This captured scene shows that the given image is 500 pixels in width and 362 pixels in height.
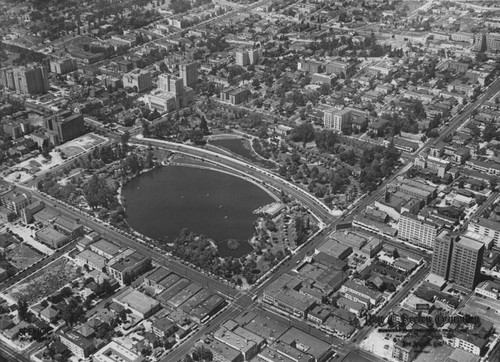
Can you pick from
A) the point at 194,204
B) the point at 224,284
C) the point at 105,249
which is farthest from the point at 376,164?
the point at 105,249

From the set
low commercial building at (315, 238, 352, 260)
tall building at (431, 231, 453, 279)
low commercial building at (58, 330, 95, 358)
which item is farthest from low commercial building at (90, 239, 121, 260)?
tall building at (431, 231, 453, 279)

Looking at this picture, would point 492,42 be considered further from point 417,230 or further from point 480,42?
point 417,230

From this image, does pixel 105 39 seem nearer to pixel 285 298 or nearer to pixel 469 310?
pixel 285 298

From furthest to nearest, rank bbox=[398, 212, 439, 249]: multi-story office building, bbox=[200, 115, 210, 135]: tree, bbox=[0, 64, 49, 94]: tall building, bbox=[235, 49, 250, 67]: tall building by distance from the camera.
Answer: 1. bbox=[235, 49, 250, 67]: tall building
2. bbox=[0, 64, 49, 94]: tall building
3. bbox=[200, 115, 210, 135]: tree
4. bbox=[398, 212, 439, 249]: multi-story office building

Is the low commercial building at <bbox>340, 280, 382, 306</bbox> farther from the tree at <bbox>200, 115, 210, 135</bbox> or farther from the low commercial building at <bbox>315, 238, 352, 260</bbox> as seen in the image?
the tree at <bbox>200, 115, 210, 135</bbox>

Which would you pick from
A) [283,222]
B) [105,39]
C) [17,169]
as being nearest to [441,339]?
[283,222]

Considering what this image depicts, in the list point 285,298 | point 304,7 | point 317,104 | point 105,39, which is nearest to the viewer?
point 285,298

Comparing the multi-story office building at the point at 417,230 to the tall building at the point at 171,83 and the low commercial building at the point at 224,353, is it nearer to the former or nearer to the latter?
the low commercial building at the point at 224,353
